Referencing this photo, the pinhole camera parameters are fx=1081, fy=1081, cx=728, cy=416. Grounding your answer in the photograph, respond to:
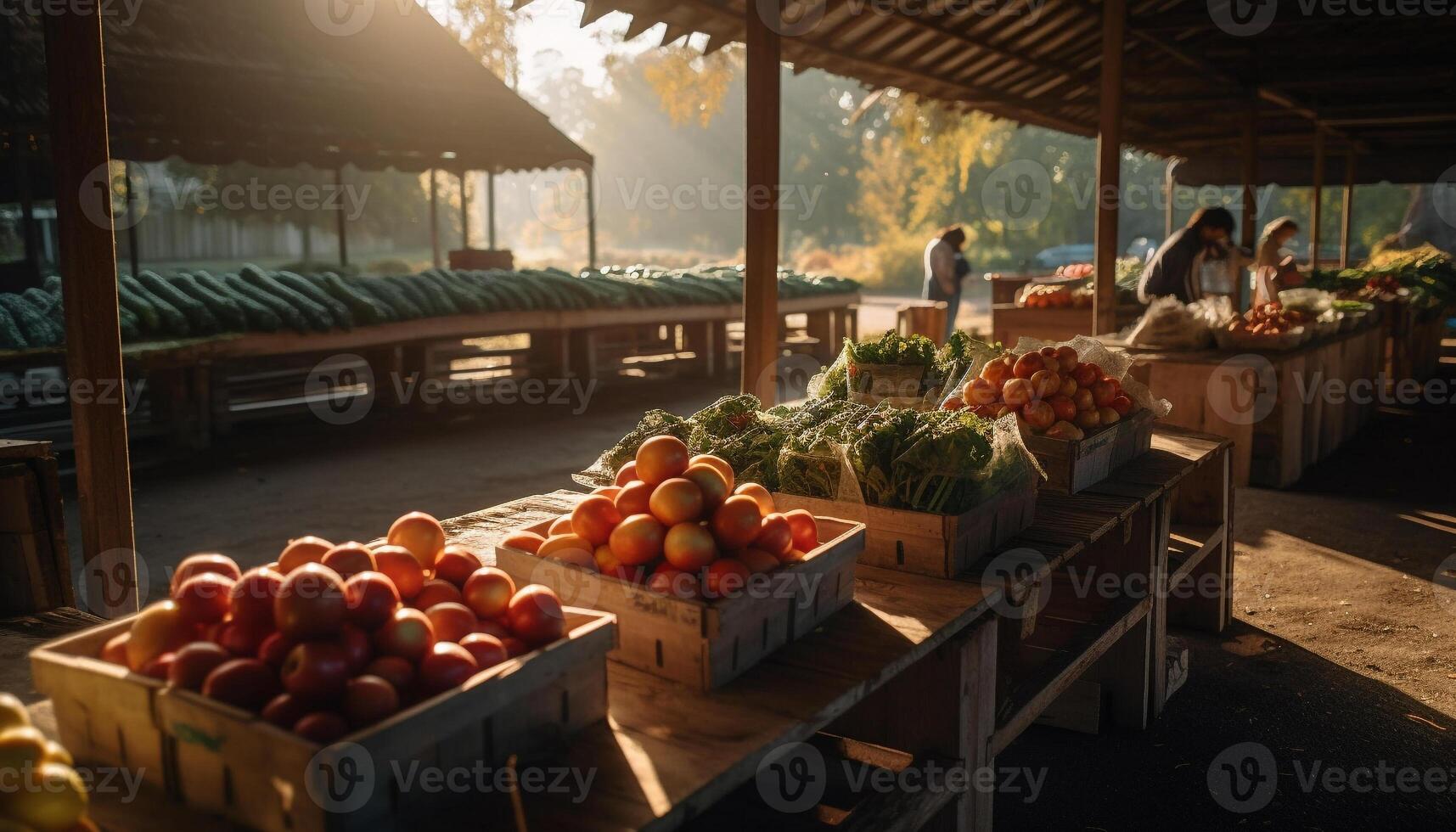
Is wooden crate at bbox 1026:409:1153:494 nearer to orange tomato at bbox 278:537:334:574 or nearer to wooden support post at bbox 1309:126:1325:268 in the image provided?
orange tomato at bbox 278:537:334:574

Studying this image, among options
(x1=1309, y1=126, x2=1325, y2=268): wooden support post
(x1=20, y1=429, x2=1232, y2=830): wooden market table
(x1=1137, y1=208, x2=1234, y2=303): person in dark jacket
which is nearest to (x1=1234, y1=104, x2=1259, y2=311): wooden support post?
(x1=1309, y1=126, x2=1325, y2=268): wooden support post

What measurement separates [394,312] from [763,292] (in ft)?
16.5

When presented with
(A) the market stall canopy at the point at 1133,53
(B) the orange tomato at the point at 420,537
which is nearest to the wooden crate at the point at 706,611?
(B) the orange tomato at the point at 420,537

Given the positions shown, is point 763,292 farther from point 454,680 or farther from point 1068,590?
point 454,680

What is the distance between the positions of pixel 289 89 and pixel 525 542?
10218 mm

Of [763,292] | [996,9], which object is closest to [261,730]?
[763,292]

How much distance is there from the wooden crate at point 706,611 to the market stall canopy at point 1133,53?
11.3ft

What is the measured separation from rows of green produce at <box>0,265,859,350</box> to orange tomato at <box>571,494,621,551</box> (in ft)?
21.3

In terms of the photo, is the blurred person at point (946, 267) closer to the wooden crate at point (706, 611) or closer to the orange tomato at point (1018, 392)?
the orange tomato at point (1018, 392)

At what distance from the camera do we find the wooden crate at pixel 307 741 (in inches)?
52.8

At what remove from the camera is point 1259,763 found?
3.61 meters

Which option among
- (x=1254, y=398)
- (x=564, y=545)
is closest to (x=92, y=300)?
(x=564, y=545)

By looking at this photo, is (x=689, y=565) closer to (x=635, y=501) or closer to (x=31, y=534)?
(x=635, y=501)

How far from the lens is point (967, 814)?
2.49 metres
